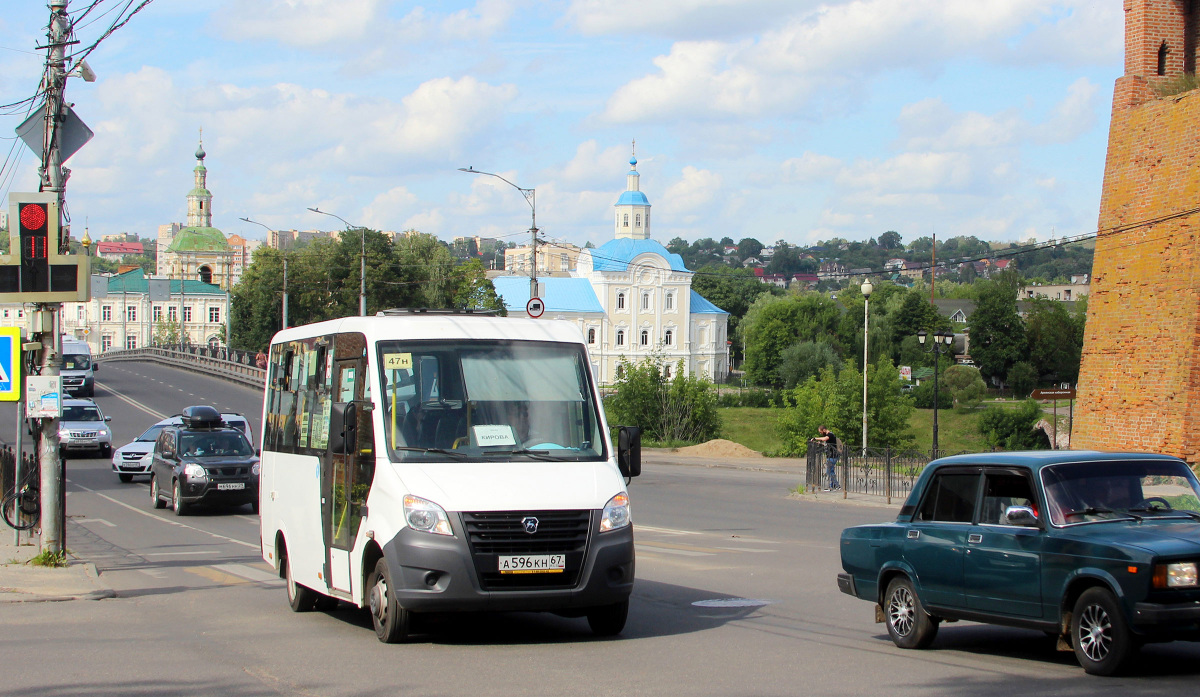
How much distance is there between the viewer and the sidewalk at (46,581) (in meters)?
13.1

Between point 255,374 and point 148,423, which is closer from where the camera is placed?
point 148,423

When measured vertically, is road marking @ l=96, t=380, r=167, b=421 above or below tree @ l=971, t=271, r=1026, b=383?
below

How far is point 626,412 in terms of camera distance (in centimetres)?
6253

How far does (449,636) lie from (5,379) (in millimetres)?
9786

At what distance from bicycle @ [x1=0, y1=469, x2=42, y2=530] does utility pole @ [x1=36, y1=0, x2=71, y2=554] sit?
302 cm

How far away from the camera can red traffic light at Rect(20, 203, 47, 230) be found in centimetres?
1537

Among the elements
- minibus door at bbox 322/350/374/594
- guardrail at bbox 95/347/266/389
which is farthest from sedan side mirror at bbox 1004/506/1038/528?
guardrail at bbox 95/347/266/389

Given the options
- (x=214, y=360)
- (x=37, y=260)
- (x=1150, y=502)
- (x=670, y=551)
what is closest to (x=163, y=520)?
(x=37, y=260)

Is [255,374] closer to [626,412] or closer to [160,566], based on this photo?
[626,412]

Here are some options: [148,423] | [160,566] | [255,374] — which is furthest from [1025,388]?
[160,566]

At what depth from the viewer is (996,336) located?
11156 cm

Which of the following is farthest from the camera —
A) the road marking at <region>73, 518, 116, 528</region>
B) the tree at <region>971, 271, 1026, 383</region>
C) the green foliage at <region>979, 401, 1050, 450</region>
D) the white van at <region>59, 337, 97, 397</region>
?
the tree at <region>971, 271, 1026, 383</region>

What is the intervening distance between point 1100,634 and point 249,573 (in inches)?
447

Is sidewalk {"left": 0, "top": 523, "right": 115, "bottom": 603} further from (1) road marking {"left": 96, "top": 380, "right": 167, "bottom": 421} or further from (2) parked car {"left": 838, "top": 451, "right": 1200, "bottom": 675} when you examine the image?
(1) road marking {"left": 96, "top": 380, "right": 167, "bottom": 421}
